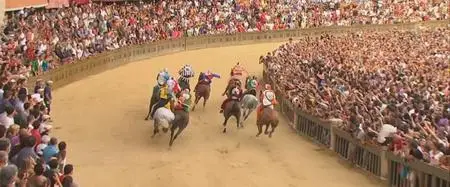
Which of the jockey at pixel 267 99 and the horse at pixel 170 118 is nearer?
the horse at pixel 170 118

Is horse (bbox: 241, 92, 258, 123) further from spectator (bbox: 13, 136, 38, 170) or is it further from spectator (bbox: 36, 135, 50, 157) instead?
spectator (bbox: 13, 136, 38, 170)

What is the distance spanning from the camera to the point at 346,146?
1628 cm

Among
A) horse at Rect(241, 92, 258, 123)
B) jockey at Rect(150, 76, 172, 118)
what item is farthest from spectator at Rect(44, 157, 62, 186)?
horse at Rect(241, 92, 258, 123)

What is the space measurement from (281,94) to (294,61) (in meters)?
3.06

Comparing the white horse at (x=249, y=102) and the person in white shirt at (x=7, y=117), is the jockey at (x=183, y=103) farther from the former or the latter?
the person in white shirt at (x=7, y=117)

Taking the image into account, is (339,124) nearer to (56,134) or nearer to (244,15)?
(56,134)

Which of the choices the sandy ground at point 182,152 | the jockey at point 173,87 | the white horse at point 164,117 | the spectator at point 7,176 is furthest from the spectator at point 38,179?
the jockey at point 173,87

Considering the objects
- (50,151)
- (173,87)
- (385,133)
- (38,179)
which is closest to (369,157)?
(385,133)

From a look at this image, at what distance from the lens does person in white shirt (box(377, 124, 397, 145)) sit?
14438 millimetres

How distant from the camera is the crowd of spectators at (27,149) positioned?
936cm

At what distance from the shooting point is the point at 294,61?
80.8 ft

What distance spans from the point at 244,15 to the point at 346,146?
26.9 m

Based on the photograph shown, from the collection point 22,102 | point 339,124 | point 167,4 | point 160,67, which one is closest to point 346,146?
point 339,124

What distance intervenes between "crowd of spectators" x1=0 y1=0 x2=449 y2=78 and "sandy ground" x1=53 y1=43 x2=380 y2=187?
2170 mm
